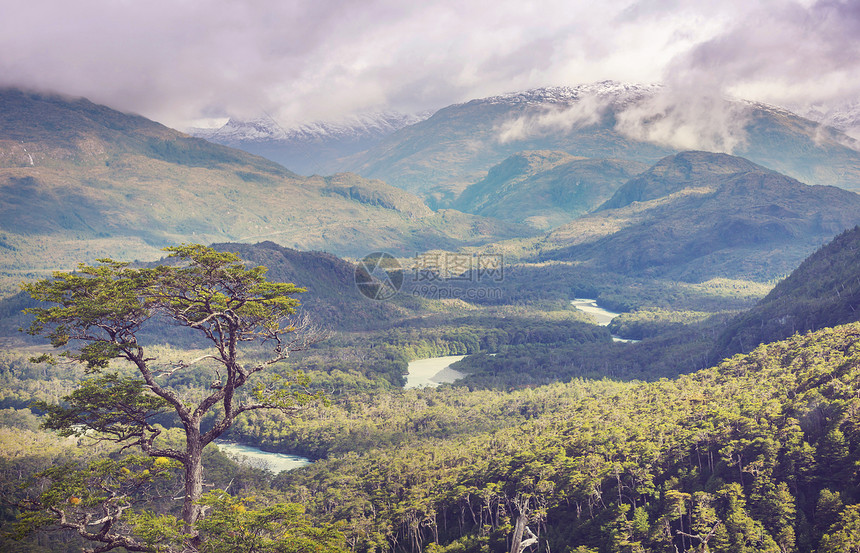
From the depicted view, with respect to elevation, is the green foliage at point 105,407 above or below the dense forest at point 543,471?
above

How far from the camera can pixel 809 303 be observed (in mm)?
155750

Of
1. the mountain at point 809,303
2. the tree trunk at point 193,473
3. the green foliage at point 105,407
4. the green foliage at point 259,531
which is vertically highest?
the mountain at point 809,303

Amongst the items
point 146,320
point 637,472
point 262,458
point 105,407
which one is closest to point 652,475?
point 637,472

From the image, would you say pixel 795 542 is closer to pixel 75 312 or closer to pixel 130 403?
pixel 130 403

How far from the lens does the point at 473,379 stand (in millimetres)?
178875

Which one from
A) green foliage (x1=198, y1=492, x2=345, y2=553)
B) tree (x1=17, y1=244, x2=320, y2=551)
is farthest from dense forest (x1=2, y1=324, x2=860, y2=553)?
tree (x1=17, y1=244, x2=320, y2=551)

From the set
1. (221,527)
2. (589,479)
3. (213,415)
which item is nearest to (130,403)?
(221,527)

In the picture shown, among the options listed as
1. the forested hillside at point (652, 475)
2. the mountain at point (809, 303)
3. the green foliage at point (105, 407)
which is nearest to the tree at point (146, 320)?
the green foliage at point (105, 407)

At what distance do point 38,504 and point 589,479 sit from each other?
61.2 meters

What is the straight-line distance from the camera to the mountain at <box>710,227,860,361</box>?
14212 centimetres

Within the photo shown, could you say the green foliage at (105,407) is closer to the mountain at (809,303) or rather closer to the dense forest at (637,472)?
the dense forest at (637,472)

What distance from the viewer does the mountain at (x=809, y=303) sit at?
466ft

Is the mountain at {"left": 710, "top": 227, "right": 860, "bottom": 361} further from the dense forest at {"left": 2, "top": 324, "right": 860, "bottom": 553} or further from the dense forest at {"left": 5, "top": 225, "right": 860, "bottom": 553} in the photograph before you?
the dense forest at {"left": 2, "top": 324, "right": 860, "bottom": 553}

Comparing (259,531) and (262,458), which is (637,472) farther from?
(262,458)
